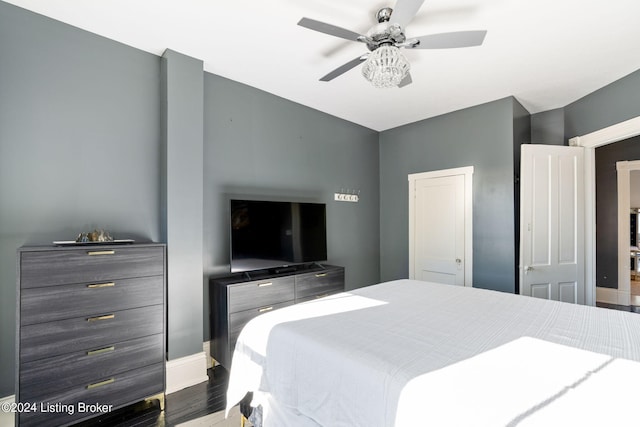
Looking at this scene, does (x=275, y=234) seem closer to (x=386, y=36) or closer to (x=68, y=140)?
(x=68, y=140)

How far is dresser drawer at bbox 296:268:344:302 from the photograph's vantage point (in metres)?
3.11

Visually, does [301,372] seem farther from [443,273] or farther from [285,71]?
[443,273]

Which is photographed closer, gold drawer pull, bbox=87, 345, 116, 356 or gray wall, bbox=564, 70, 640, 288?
gold drawer pull, bbox=87, 345, 116, 356

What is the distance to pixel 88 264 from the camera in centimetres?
191

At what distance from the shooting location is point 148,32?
Result: 2303mm

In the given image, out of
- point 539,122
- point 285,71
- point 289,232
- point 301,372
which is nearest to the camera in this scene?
point 301,372

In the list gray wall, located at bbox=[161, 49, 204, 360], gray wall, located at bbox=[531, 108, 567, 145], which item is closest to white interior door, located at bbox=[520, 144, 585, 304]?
gray wall, located at bbox=[531, 108, 567, 145]

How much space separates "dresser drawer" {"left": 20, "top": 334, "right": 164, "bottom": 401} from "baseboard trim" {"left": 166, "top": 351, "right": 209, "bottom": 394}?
0.32 meters

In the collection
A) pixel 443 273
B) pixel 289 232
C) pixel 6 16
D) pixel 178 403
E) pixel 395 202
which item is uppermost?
pixel 6 16

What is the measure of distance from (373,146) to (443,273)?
6.97 feet

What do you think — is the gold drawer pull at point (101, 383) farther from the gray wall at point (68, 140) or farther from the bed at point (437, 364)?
the bed at point (437, 364)

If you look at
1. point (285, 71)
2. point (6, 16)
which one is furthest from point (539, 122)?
point (6, 16)

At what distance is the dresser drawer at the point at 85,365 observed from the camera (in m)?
1.73

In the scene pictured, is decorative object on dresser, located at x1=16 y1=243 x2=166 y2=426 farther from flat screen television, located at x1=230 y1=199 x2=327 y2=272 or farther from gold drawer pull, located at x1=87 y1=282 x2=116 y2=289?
flat screen television, located at x1=230 y1=199 x2=327 y2=272
